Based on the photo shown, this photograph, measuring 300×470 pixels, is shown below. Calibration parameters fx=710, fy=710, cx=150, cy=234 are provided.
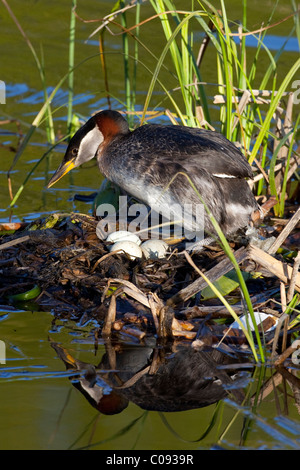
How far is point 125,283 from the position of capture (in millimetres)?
4148

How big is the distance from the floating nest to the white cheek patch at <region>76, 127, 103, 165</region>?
1.95 feet

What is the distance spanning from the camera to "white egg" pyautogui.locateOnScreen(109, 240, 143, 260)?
4738 mm

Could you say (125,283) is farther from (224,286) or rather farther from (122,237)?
(122,237)

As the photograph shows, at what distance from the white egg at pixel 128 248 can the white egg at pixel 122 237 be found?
120 mm

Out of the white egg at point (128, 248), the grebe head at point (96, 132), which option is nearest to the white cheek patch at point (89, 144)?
the grebe head at point (96, 132)

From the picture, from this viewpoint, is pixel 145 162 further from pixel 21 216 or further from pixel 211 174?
pixel 21 216

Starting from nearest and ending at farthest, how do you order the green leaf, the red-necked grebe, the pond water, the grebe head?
the pond water → the green leaf → the red-necked grebe → the grebe head

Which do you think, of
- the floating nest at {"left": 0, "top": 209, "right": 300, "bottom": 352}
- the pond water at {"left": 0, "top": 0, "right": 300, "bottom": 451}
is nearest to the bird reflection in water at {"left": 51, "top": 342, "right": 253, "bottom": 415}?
the pond water at {"left": 0, "top": 0, "right": 300, "bottom": 451}

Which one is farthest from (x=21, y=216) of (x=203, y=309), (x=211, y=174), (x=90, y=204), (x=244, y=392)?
(x=244, y=392)

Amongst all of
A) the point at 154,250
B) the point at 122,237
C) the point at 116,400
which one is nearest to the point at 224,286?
the point at 154,250

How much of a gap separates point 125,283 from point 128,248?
0.63m

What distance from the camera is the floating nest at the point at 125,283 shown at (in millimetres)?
4027

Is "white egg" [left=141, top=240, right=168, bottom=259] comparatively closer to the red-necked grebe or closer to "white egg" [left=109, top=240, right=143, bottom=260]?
"white egg" [left=109, top=240, right=143, bottom=260]

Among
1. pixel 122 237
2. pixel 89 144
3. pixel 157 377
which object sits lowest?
pixel 157 377
